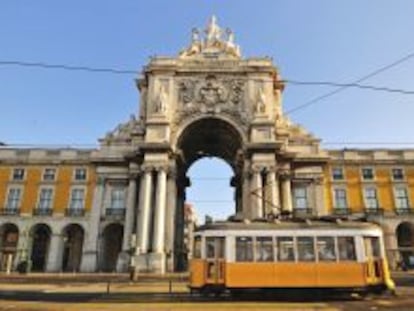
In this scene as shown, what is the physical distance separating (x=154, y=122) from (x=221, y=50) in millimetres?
13965

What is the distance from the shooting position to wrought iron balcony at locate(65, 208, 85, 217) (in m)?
47.3

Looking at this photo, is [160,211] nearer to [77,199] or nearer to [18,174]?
[77,199]

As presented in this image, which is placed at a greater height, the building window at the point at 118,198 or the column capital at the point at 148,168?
the column capital at the point at 148,168

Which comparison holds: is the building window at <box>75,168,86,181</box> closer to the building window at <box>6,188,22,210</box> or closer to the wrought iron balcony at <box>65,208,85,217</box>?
the wrought iron balcony at <box>65,208,85,217</box>

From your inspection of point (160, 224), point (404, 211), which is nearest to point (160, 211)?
point (160, 224)

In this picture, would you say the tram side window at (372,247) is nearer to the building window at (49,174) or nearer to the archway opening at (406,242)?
the archway opening at (406,242)

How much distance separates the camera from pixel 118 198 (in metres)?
46.8

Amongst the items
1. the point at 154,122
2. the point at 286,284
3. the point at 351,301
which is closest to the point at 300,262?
the point at 286,284

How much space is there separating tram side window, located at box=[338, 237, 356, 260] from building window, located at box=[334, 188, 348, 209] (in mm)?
29284

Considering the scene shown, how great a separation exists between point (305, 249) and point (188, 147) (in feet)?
108

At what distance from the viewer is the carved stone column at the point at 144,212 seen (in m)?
39.6

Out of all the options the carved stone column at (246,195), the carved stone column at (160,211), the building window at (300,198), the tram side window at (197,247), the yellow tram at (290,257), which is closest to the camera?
the yellow tram at (290,257)

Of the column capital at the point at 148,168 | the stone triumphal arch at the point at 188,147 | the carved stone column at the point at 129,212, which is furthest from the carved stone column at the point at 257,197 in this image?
the carved stone column at the point at 129,212

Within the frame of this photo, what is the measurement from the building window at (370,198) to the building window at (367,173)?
145 centimetres
